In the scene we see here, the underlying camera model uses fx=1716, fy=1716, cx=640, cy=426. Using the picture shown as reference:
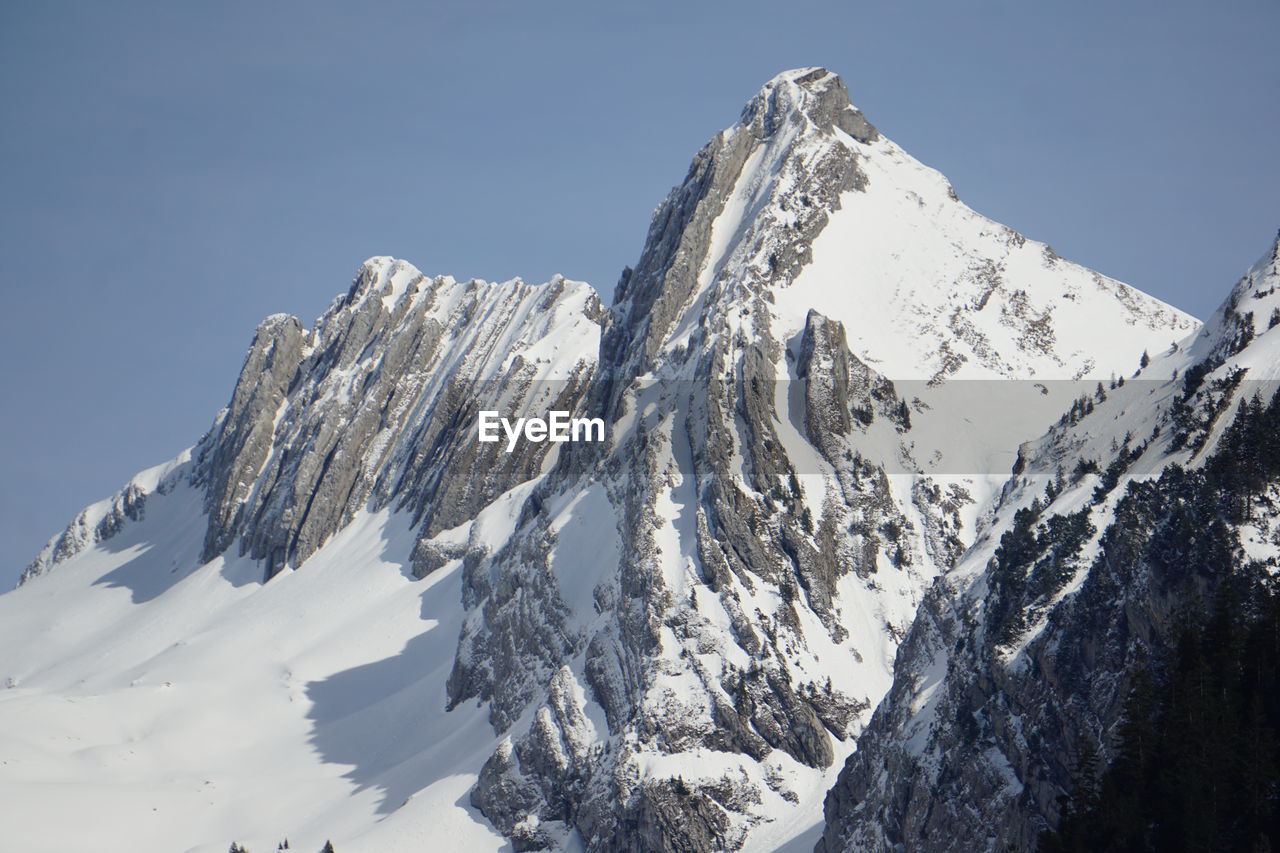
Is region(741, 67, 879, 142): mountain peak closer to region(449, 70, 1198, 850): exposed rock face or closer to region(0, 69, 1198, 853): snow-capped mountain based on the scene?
region(0, 69, 1198, 853): snow-capped mountain

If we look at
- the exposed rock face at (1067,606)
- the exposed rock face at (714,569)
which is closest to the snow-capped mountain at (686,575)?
the exposed rock face at (714,569)

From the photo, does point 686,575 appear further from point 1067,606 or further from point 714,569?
point 1067,606

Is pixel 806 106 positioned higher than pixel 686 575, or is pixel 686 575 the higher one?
pixel 806 106

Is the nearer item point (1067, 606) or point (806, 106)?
point (1067, 606)

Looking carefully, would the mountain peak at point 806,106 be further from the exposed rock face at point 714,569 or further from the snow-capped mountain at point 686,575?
the exposed rock face at point 714,569

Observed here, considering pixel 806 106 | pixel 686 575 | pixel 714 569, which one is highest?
pixel 806 106

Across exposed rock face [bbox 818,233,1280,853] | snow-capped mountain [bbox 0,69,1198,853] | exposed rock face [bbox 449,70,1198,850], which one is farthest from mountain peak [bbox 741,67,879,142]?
exposed rock face [bbox 818,233,1280,853]

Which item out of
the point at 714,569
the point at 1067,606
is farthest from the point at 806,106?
the point at 1067,606
